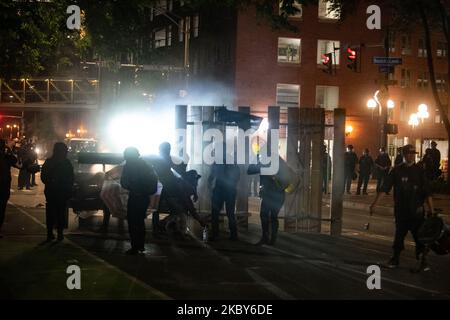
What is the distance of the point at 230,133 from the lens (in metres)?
16.5

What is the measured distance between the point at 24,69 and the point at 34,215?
7680 mm

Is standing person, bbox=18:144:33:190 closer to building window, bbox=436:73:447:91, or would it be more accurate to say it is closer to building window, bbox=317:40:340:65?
building window, bbox=317:40:340:65

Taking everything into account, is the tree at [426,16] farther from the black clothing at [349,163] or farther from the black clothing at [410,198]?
the black clothing at [410,198]

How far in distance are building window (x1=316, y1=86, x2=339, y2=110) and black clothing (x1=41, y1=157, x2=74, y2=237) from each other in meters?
33.8

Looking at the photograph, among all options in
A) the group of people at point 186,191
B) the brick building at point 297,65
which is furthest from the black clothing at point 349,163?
the brick building at point 297,65

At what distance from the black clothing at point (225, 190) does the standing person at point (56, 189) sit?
8.92 ft

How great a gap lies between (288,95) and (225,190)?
1258 inches

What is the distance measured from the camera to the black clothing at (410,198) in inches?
408

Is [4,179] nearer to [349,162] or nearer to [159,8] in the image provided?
[349,162]

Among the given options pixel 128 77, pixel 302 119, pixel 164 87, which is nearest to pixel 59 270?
pixel 302 119

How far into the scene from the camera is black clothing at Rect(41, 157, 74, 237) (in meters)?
12.4

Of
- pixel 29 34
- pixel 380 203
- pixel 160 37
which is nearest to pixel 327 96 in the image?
pixel 380 203

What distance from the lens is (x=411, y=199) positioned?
10.4 m
